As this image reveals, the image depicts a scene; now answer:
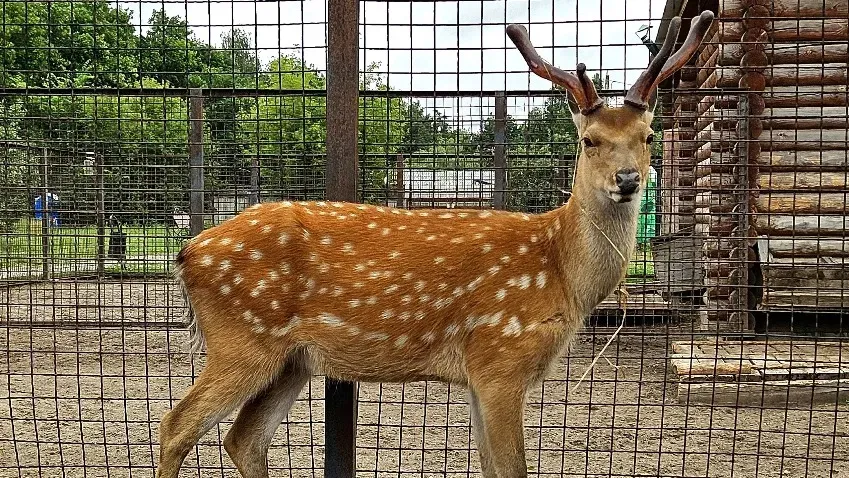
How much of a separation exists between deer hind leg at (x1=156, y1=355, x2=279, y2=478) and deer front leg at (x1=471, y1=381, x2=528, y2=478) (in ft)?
3.69

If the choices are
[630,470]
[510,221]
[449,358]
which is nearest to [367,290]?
[449,358]

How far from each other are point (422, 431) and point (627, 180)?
335cm

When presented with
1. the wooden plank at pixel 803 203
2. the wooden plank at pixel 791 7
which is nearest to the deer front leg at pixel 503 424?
the wooden plank at pixel 803 203

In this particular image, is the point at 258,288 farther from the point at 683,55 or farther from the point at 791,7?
the point at 791,7

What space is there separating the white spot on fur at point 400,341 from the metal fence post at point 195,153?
1593mm

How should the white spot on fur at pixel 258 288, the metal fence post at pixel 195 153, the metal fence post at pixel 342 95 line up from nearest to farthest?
1. the white spot on fur at pixel 258 288
2. the metal fence post at pixel 342 95
3. the metal fence post at pixel 195 153

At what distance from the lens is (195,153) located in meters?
6.38

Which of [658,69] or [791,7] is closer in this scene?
[658,69]

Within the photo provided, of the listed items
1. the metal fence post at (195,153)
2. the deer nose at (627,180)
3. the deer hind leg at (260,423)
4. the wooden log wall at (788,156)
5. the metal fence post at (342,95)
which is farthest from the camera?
the wooden log wall at (788,156)

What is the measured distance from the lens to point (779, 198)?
8867mm

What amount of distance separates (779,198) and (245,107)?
580 cm

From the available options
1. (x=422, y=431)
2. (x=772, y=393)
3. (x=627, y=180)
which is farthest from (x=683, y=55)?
(x=772, y=393)

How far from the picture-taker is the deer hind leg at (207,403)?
13.8ft

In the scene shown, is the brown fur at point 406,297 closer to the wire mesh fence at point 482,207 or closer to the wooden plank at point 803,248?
the wire mesh fence at point 482,207
